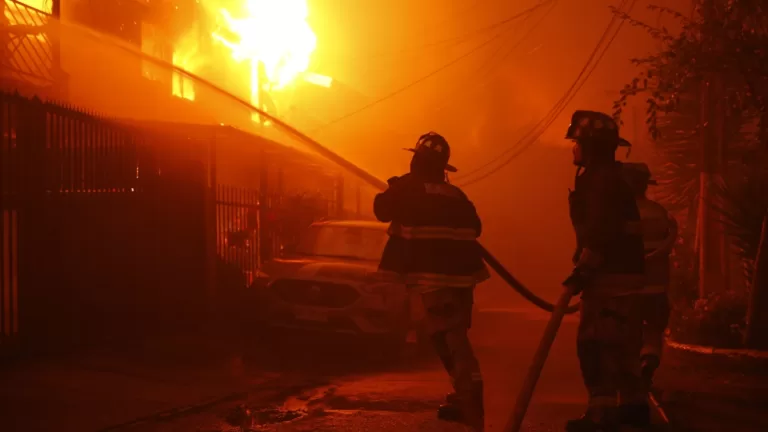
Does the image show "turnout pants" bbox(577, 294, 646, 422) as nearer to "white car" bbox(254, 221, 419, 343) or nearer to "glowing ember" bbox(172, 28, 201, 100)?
"white car" bbox(254, 221, 419, 343)

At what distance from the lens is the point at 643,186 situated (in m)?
7.12

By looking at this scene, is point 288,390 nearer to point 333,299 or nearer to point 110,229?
point 333,299

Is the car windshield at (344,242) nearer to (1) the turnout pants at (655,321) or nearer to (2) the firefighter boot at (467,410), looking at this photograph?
(1) the turnout pants at (655,321)

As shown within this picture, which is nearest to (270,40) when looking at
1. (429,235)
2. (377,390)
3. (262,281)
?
(262,281)

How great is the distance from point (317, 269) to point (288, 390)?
2.69 metres

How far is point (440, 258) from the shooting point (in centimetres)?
643

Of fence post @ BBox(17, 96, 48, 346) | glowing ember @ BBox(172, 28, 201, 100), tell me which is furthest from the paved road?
glowing ember @ BBox(172, 28, 201, 100)

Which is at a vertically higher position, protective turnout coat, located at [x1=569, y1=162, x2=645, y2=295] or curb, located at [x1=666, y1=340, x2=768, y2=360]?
protective turnout coat, located at [x1=569, y1=162, x2=645, y2=295]

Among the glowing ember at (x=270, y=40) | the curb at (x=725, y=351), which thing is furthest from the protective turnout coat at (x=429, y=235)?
the glowing ember at (x=270, y=40)

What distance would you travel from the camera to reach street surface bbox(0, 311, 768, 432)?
6.41m

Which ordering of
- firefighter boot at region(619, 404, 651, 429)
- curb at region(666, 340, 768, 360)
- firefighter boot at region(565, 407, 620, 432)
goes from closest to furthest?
firefighter boot at region(565, 407, 620, 432) < firefighter boot at region(619, 404, 651, 429) < curb at region(666, 340, 768, 360)

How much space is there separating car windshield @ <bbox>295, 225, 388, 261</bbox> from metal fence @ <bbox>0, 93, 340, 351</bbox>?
1.29m

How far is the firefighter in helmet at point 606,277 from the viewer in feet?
18.6

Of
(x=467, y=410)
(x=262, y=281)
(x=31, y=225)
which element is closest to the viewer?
(x=467, y=410)
